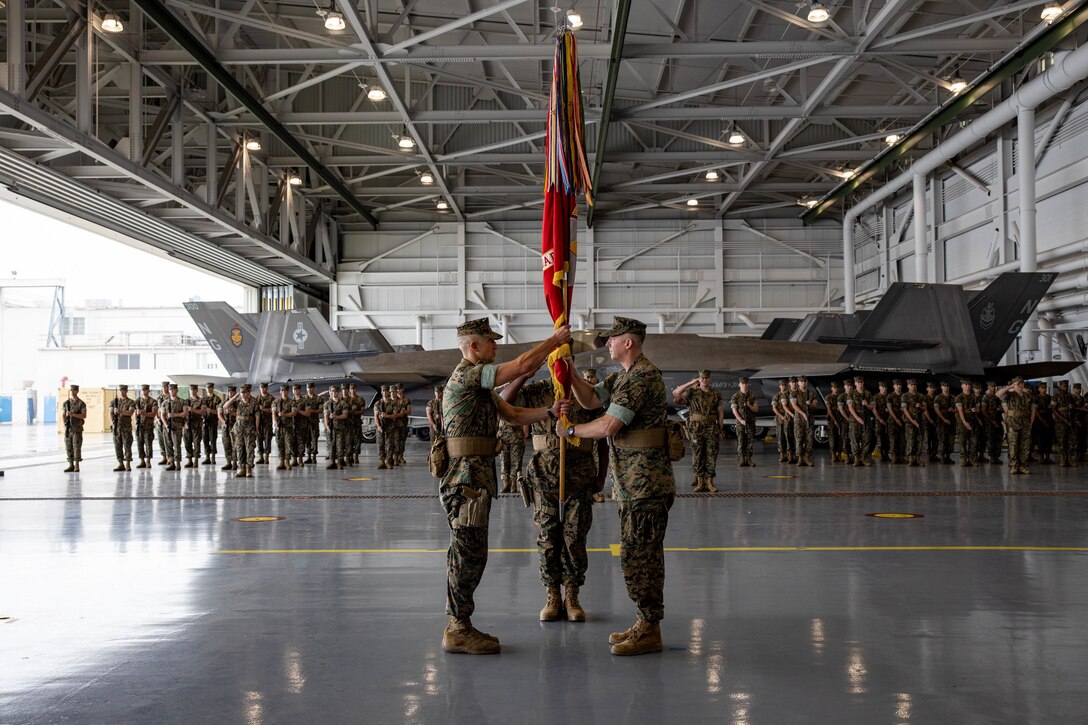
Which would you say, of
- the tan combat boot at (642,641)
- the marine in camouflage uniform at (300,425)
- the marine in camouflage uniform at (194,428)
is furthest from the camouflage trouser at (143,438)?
the tan combat boot at (642,641)

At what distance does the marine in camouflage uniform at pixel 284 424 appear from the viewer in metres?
14.7

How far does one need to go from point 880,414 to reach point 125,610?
537 inches

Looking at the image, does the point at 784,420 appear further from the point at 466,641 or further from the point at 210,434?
the point at 466,641

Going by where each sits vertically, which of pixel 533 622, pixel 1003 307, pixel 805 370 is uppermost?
pixel 1003 307

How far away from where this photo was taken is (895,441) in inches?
595

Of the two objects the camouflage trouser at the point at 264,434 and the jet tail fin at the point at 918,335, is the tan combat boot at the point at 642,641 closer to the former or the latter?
the camouflage trouser at the point at 264,434

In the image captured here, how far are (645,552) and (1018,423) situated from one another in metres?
11.4

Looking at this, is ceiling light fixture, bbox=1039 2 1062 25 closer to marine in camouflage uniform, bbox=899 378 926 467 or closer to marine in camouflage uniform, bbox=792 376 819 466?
marine in camouflage uniform, bbox=899 378 926 467

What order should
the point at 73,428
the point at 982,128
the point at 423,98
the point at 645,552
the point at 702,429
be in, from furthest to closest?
the point at 423,98 → the point at 982,128 → the point at 73,428 → the point at 702,429 → the point at 645,552

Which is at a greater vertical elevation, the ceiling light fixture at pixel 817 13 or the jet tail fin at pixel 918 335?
the ceiling light fixture at pixel 817 13

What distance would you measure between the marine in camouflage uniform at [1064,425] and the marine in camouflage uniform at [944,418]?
1.67 metres

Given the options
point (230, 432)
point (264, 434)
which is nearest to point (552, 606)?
point (230, 432)

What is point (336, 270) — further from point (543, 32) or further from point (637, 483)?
point (637, 483)

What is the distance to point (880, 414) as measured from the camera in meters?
15.2
